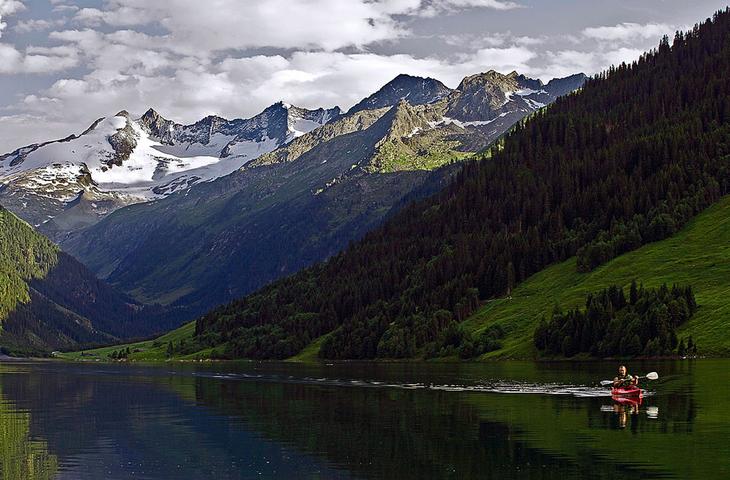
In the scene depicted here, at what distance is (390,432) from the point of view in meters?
81.3

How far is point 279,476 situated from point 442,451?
13868 mm

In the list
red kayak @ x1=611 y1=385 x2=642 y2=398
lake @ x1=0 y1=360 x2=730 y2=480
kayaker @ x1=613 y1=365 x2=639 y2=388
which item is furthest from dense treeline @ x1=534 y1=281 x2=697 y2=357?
red kayak @ x1=611 y1=385 x2=642 y2=398

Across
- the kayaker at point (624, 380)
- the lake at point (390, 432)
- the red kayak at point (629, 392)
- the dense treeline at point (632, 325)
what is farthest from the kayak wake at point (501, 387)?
the dense treeline at point (632, 325)

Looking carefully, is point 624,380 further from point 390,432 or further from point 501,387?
point 390,432

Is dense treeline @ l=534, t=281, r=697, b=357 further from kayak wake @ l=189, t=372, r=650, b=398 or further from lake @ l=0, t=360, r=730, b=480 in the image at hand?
kayak wake @ l=189, t=372, r=650, b=398

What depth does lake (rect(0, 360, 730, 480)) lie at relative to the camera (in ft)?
204

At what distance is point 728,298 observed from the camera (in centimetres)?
18625

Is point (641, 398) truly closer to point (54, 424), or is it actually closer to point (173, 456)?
point (173, 456)

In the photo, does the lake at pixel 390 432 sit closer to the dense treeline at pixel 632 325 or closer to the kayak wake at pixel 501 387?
the kayak wake at pixel 501 387

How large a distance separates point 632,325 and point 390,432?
11117 cm

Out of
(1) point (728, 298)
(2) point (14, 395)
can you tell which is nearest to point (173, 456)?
(2) point (14, 395)

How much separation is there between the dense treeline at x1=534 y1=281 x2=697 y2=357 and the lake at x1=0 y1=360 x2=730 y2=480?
31.8 meters

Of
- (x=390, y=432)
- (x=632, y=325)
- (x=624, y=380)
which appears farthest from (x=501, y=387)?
(x=632, y=325)

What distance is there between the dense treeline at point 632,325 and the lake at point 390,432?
31813mm
